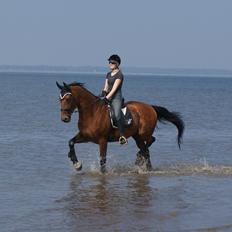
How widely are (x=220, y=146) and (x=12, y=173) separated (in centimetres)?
841

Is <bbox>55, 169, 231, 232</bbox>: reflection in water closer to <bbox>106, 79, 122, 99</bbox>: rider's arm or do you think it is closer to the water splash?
the water splash

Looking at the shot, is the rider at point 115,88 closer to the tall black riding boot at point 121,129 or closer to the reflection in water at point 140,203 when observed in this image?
the tall black riding boot at point 121,129

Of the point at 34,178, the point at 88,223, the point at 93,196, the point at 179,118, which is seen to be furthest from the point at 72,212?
the point at 179,118

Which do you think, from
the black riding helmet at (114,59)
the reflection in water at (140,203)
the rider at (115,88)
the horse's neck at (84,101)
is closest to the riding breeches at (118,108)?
the rider at (115,88)

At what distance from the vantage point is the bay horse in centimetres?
1391

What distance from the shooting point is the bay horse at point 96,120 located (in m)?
13.9

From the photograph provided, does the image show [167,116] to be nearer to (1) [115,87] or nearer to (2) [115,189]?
(1) [115,87]

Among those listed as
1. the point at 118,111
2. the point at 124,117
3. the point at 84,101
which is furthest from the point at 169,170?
the point at 84,101

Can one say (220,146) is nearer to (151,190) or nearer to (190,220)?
(151,190)

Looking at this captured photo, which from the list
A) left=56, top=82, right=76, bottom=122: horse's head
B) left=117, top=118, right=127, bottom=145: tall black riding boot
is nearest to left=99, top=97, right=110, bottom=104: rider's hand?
left=117, top=118, right=127, bottom=145: tall black riding boot

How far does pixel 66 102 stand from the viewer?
45.3 feet

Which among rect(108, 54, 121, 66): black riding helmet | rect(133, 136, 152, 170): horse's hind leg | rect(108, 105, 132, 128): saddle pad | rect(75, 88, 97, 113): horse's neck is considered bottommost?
rect(133, 136, 152, 170): horse's hind leg

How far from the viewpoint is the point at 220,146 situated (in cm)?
2156

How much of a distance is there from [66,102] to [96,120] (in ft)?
2.73
